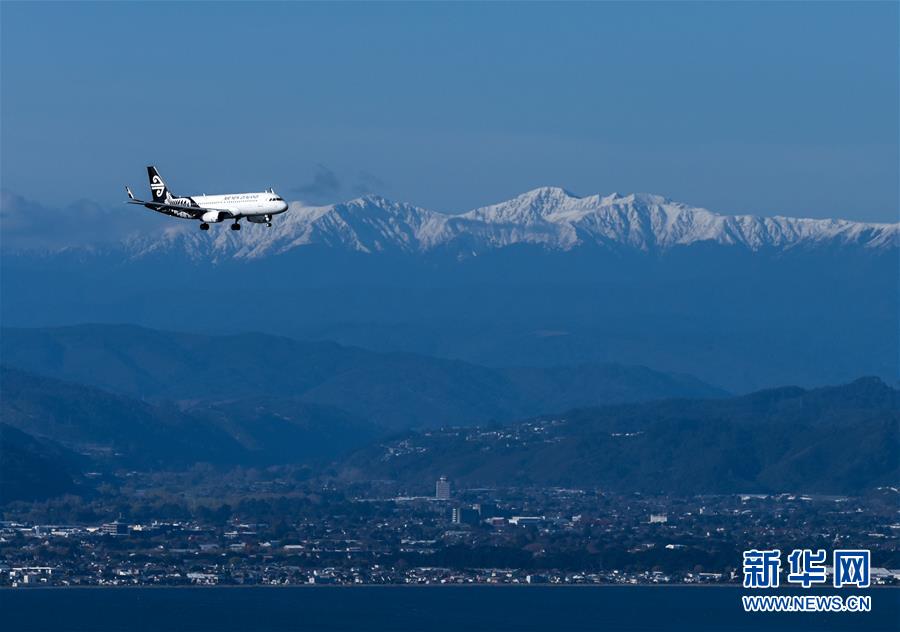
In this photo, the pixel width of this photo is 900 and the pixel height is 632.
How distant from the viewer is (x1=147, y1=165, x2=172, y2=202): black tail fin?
137375mm

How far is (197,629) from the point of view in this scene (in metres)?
194

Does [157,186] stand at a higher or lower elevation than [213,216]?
higher

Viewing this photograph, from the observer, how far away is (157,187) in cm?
13788

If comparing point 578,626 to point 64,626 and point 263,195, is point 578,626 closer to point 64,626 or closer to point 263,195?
point 64,626

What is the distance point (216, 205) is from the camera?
5369 inches

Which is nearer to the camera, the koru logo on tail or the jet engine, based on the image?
the jet engine

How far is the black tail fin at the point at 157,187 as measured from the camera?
137375 mm

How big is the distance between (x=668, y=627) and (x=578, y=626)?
6926 mm

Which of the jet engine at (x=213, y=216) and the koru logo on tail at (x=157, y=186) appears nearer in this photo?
the jet engine at (x=213, y=216)

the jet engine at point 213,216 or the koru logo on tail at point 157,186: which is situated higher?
the koru logo on tail at point 157,186

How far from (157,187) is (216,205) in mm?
3719

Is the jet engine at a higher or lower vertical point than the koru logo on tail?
lower

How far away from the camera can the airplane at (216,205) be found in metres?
135

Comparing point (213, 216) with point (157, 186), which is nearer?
point (213, 216)
